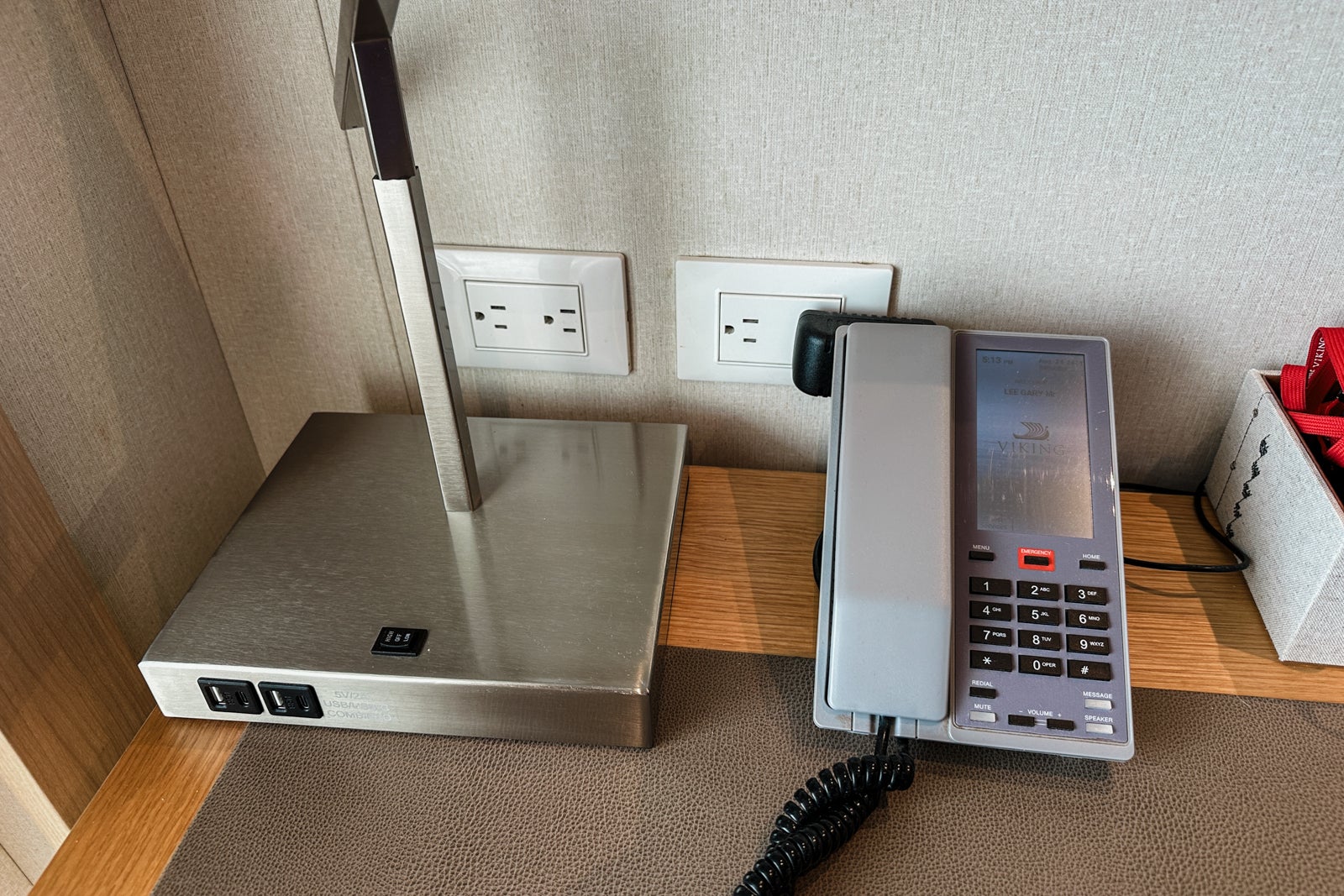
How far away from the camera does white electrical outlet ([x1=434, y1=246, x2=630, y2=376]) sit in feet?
2.10

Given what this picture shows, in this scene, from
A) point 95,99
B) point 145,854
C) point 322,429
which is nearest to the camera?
point 145,854

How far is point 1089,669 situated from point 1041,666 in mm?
26

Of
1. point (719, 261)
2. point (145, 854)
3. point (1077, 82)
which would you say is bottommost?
point (145, 854)

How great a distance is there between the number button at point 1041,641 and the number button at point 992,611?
0.01 meters

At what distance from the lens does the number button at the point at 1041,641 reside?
1.59 feet

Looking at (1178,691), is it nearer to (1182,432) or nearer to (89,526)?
(1182,432)

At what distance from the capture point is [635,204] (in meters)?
0.61

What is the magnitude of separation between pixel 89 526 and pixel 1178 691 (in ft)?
2.33

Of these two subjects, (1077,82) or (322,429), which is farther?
(322,429)

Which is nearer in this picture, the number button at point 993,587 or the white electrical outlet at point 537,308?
the number button at point 993,587

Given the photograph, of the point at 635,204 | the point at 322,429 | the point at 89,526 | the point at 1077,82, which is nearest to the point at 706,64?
the point at 635,204

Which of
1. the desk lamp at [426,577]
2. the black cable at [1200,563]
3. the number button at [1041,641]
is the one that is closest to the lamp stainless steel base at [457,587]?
the desk lamp at [426,577]

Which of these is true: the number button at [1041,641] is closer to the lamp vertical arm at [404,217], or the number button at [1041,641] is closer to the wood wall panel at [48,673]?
the lamp vertical arm at [404,217]

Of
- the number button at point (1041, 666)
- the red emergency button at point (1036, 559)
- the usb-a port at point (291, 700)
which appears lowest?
the usb-a port at point (291, 700)
